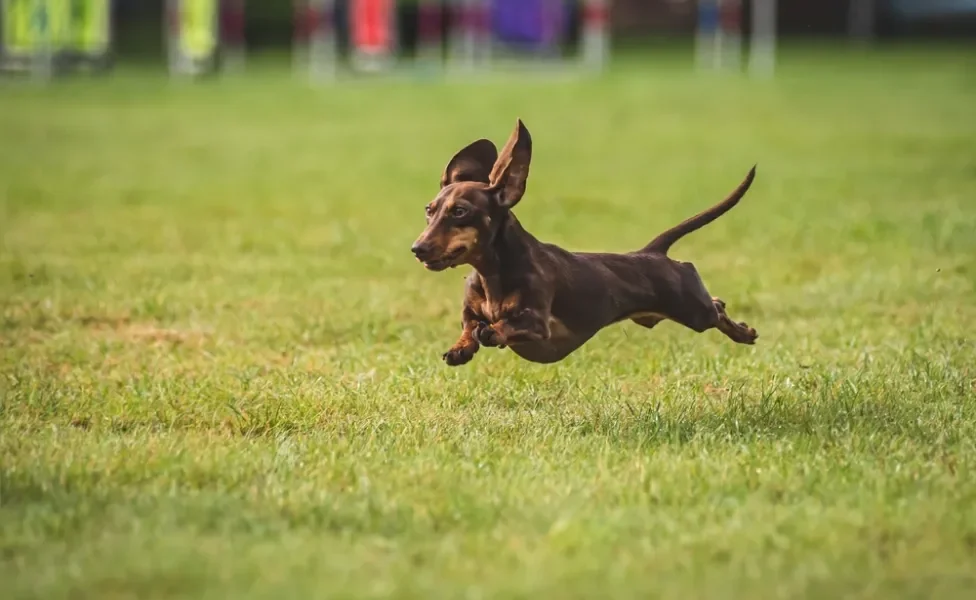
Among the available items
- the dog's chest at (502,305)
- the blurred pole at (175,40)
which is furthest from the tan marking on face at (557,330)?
the blurred pole at (175,40)

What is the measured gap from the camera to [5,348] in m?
7.18

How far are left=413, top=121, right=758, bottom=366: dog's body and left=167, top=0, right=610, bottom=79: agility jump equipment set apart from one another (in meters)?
23.2

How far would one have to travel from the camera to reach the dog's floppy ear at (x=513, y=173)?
5156 mm

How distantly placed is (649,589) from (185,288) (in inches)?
216

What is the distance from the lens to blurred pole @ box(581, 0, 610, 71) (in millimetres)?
29592

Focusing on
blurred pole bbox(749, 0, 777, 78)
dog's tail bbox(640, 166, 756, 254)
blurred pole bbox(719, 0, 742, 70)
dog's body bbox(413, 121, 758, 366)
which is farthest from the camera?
blurred pole bbox(719, 0, 742, 70)

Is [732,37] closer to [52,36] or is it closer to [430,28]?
[430,28]

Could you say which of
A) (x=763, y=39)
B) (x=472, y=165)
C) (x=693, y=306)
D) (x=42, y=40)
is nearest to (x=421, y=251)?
(x=472, y=165)

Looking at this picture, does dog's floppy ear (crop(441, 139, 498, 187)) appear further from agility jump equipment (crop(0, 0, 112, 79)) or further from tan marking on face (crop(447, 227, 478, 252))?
agility jump equipment (crop(0, 0, 112, 79))

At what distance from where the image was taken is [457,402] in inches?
236

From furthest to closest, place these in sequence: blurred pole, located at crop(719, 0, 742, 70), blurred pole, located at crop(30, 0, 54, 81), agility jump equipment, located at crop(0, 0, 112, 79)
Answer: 1. blurred pole, located at crop(719, 0, 742, 70)
2. agility jump equipment, located at crop(0, 0, 112, 79)
3. blurred pole, located at crop(30, 0, 54, 81)

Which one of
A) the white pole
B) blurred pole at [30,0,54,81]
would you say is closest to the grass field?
blurred pole at [30,0,54,81]

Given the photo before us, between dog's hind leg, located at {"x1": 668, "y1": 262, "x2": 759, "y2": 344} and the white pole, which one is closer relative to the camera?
dog's hind leg, located at {"x1": 668, "y1": 262, "x2": 759, "y2": 344}

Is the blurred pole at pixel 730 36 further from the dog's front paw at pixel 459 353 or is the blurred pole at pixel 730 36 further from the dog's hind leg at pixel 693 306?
the dog's front paw at pixel 459 353
